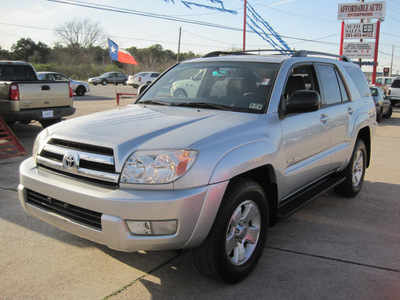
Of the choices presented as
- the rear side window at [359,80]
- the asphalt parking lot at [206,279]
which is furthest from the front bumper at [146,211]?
the rear side window at [359,80]

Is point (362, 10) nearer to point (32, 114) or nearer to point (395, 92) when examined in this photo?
point (395, 92)

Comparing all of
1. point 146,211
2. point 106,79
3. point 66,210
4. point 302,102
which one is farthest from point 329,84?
point 106,79

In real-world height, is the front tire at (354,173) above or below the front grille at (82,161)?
below

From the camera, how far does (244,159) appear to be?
9.37 feet

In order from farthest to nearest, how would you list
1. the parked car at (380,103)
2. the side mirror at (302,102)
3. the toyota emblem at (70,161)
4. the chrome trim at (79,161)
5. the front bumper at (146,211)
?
the parked car at (380,103) < the side mirror at (302,102) < the toyota emblem at (70,161) < the chrome trim at (79,161) < the front bumper at (146,211)

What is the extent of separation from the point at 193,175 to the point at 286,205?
1442 millimetres

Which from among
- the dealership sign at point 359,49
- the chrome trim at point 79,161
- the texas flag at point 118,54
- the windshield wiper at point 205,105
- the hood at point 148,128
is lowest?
the chrome trim at point 79,161

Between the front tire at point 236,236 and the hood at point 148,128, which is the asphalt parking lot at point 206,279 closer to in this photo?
the front tire at point 236,236

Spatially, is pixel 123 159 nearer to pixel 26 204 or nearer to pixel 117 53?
pixel 26 204

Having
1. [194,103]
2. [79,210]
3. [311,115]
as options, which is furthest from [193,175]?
[311,115]

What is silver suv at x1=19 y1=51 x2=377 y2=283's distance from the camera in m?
2.54

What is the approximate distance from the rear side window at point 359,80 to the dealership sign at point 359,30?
64.7ft

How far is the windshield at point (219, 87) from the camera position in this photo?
3580 millimetres

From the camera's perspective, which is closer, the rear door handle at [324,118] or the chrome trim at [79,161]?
the chrome trim at [79,161]
